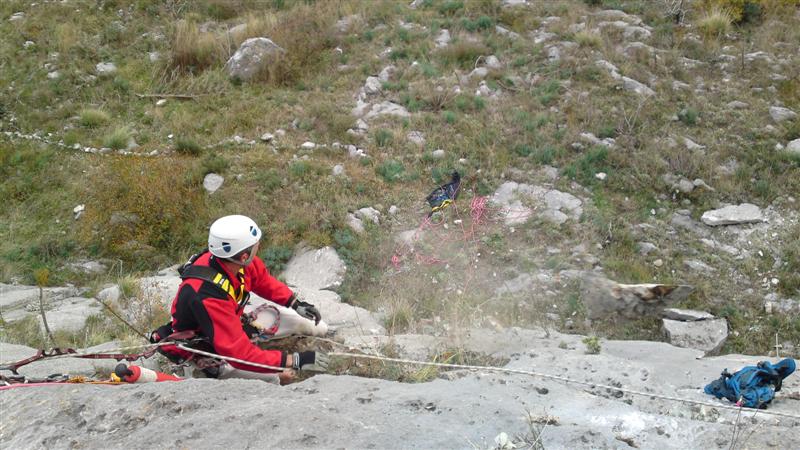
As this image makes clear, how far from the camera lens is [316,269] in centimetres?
652

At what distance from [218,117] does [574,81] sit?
5.01m

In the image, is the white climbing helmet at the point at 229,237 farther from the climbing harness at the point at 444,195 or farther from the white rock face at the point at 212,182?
the white rock face at the point at 212,182

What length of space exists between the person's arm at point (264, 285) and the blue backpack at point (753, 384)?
8.85 feet

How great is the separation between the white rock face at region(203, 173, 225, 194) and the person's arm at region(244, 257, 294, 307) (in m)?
3.59

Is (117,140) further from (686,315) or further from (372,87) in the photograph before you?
(686,315)

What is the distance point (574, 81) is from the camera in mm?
8938

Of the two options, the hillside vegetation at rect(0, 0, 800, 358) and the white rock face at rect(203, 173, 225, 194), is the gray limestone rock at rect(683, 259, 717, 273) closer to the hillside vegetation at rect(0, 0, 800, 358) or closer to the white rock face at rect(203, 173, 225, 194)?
the hillside vegetation at rect(0, 0, 800, 358)

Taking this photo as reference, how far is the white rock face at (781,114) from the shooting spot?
7.89 metres

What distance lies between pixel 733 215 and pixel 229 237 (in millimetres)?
5527

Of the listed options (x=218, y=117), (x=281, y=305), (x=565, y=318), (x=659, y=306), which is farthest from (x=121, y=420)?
(x=218, y=117)

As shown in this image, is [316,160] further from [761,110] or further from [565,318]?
[761,110]

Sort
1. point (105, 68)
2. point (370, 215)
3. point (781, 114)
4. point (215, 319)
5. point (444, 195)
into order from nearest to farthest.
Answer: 1. point (215, 319)
2. point (370, 215)
3. point (444, 195)
4. point (781, 114)
5. point (105, 68)

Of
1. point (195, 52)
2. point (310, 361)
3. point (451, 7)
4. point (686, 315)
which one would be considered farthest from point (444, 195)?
point (195, 52)

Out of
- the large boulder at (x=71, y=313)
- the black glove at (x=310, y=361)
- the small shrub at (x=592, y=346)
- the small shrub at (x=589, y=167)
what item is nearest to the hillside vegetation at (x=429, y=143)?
the small shrub at (x=589, y=167)
